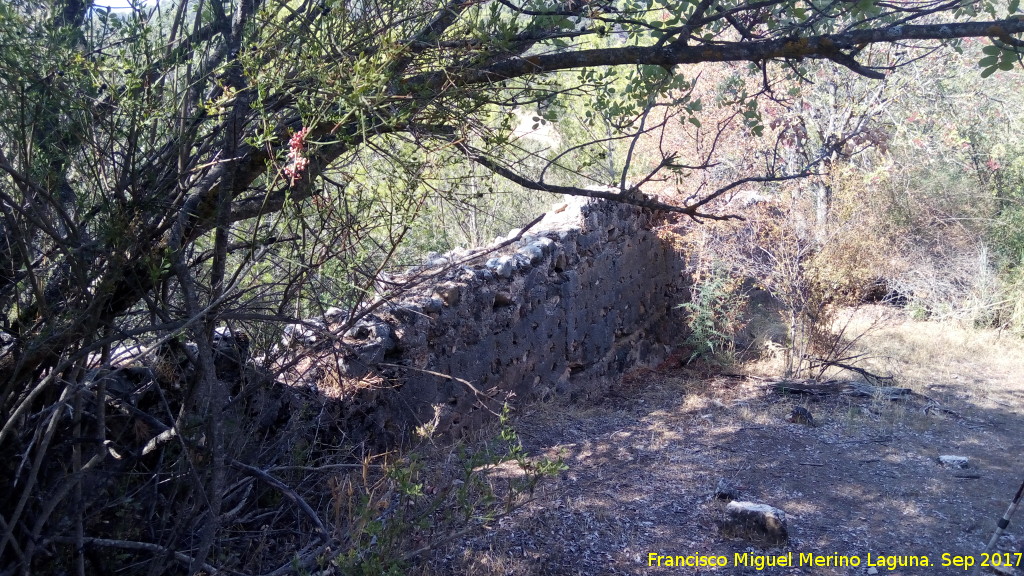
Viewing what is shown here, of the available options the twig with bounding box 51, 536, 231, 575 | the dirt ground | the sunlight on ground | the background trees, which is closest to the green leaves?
the background trees

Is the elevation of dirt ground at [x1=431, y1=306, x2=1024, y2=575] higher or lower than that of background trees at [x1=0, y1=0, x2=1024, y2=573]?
lower

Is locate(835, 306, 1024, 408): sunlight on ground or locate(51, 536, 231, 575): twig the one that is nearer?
locate(51, 536, 231, 575): twig

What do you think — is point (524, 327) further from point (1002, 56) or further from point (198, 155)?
point (1002, 56)

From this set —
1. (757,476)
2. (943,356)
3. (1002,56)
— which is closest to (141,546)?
(1002,56)

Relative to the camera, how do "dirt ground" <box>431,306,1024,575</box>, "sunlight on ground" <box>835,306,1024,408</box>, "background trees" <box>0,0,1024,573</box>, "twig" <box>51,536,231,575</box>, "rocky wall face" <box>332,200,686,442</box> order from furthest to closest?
"sunlight on ground" <box>835,306,1024,408</box>, "rocky wall face" <box>332,200,686,442</box>, "dirt ground" <box>431,306,1024,575</box>, "twig" <box>51,536,231,575</box>, "background trees" <box>0,0,1024,573</box>

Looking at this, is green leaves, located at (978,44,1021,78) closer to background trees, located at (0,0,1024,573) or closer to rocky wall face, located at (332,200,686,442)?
background trees, located at (0,0,1024,573)

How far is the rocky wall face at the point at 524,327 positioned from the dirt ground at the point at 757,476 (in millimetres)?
410

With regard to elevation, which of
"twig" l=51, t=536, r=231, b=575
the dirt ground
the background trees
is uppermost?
the background trees

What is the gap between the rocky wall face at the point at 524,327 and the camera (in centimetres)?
450

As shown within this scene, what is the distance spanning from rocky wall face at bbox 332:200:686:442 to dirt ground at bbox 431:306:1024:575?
410 mm

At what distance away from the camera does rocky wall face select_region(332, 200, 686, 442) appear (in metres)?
4.50

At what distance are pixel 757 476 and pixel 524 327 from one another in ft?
6.99

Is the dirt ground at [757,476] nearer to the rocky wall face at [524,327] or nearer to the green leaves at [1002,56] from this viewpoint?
the rocky wall face at [524,327]

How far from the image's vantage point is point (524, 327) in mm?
6043
